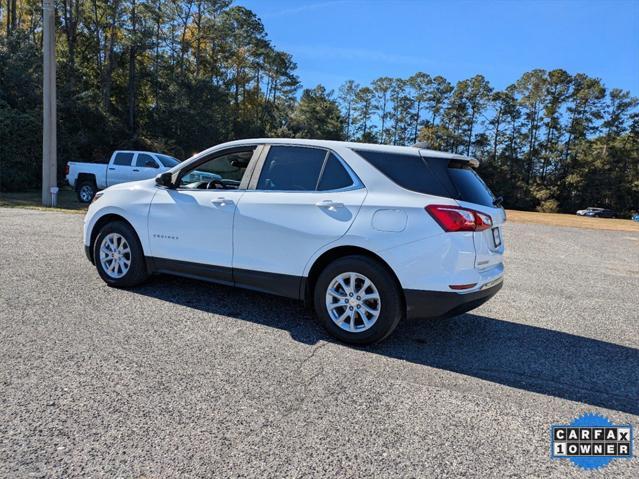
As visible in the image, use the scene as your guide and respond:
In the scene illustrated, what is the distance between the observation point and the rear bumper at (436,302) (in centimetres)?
385

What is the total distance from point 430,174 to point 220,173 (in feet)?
7.79

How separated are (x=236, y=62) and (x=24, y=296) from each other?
176 feet

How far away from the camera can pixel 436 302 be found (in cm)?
388

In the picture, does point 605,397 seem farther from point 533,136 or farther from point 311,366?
point 533,136

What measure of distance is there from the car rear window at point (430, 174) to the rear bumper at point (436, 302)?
32.8 inches

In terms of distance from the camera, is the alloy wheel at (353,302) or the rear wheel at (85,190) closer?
the alloy wheel at (353,302)

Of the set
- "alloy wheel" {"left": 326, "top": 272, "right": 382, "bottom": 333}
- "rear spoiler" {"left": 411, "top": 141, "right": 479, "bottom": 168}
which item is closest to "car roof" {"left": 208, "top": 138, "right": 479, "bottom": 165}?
"rear spoiler" {"left": 411, "top": 141, "right": 479, "bottom": 168}

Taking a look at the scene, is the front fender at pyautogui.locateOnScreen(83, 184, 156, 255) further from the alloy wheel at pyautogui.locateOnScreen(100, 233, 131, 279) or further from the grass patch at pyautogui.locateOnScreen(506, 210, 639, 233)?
the grass patch at pyautogui.locateOnScreen(506, 210, 639, 233)

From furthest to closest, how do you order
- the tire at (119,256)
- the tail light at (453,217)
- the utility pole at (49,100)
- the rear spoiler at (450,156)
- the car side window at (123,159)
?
the car side window at (123,159) → the utility pole at (49,100) → the tire at (119,256) → the rear spoiler at (450,156) → the tail light at (453,217)

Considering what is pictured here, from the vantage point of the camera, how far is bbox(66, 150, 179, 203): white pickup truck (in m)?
16.8

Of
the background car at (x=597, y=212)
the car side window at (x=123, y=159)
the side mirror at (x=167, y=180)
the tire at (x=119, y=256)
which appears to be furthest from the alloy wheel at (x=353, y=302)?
the background car at (x=597, y=212)

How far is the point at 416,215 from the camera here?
12.7 feet

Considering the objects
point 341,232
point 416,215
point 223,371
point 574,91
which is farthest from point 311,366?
point 574,91

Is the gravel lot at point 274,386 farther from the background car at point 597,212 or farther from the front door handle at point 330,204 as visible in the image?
the background car at point 597,212
